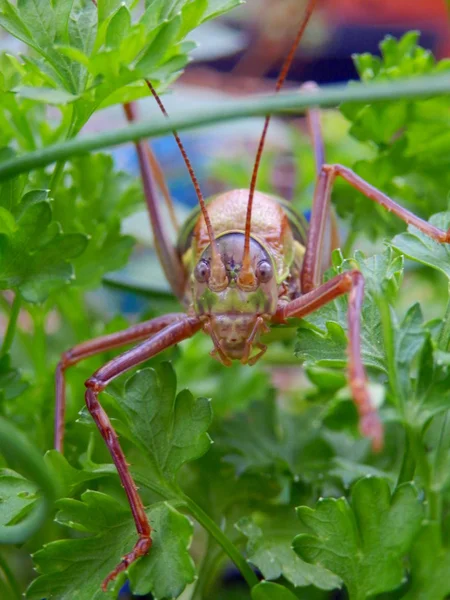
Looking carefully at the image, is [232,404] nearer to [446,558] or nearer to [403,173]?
[403,173]

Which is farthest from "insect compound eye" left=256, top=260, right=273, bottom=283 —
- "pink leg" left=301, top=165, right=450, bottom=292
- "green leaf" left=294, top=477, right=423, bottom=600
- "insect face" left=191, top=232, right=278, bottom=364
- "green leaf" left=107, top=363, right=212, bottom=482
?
"green leaf" left=294, top=477, right=423, bottom=600

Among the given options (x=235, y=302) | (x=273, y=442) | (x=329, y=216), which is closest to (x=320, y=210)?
(x=329, y=216)

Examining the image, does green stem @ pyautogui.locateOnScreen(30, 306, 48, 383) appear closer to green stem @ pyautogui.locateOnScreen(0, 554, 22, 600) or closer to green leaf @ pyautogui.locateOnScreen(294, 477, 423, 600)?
green stem @ pyautogui.locateOnScreen(0, 554, 22, 600)

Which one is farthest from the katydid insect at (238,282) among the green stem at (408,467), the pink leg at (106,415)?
the green stem at (408,467)

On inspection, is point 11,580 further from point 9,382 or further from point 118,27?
point 118,27

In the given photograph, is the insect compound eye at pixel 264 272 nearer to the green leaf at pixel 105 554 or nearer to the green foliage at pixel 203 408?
the green foliage at pixel 203 408

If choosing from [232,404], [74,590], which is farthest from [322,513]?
[232,404]
